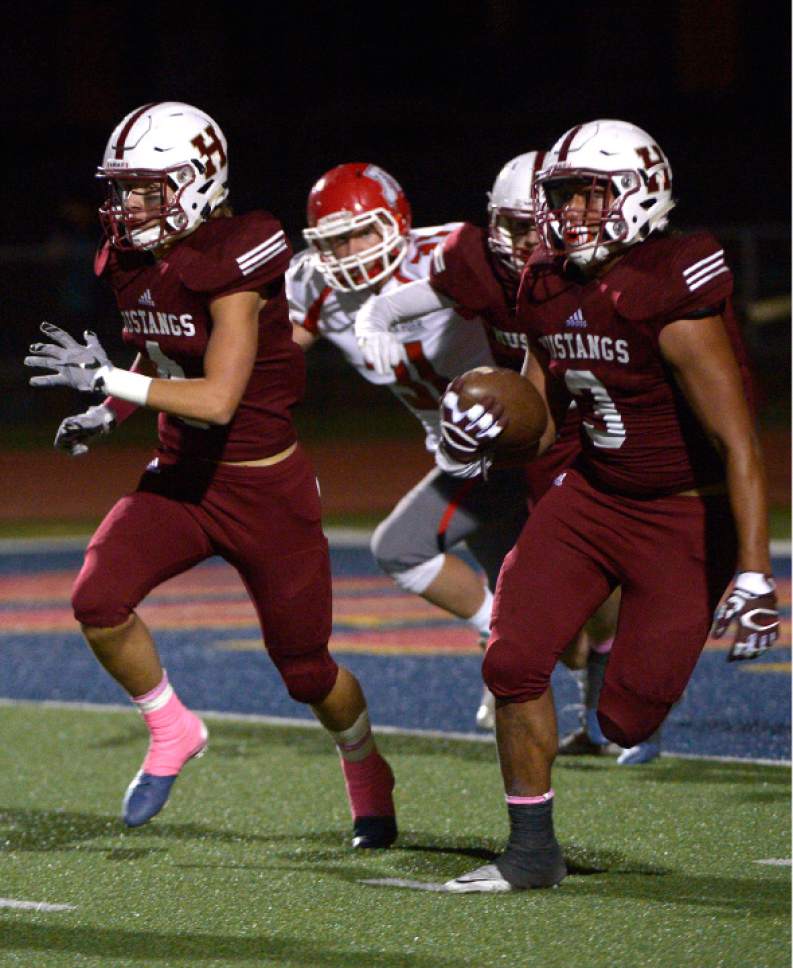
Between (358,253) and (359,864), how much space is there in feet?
6.75

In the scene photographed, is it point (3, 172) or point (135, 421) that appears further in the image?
point (3, 172)

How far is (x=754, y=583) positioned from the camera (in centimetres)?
384

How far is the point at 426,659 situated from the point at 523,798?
3.52 meters

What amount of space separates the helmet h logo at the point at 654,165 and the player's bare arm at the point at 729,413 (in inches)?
14.3

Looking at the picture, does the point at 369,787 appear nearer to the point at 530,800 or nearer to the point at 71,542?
the point at 530,800

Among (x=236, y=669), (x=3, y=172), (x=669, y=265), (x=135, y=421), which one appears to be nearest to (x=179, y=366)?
(x=669, y=265)

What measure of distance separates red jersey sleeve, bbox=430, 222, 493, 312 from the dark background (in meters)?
14.3

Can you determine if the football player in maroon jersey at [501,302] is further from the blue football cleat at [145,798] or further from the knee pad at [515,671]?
the blue football cleat at [145,798]

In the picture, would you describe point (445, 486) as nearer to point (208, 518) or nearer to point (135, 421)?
point (208, 518)

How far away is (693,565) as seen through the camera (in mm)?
4125

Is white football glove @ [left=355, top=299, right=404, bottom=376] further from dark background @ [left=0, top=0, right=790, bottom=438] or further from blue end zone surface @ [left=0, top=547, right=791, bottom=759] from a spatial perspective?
dark background @ [left=0, top=0, right=790, bottom=438]

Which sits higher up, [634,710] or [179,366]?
[179,366]

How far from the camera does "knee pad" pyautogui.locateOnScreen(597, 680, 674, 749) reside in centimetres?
409

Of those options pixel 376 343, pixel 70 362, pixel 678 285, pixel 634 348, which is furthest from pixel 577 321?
pixel 376 343
